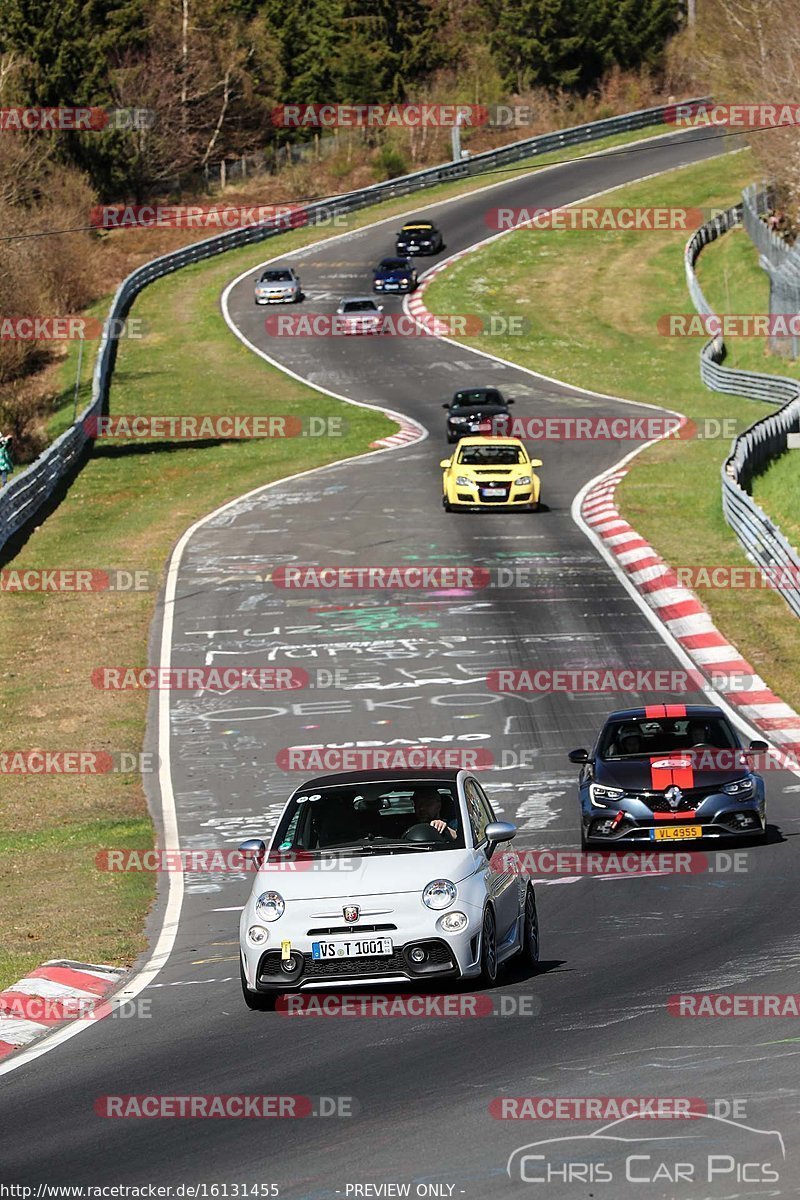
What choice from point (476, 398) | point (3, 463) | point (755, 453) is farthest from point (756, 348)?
point (3, 463)

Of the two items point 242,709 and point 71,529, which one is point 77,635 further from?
point 71,529

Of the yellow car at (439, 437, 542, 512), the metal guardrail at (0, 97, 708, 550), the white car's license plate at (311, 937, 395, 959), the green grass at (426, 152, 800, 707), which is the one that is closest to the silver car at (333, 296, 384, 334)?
the green grass at (426, 152, 800, 707)

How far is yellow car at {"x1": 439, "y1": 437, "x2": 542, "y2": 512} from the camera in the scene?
1476 inches

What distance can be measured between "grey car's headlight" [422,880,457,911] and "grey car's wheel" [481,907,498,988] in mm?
254

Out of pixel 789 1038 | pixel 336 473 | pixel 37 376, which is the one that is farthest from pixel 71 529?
pixel 789 1038

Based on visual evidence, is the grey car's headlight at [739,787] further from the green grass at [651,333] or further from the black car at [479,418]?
the black car at [479,418]

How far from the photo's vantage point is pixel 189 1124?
8.76 meters

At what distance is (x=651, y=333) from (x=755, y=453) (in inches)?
963

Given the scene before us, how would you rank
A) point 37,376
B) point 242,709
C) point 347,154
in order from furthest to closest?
point 347,154
point 37,376
point 242,709

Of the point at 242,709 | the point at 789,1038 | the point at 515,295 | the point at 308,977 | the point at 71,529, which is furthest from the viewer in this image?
the point at 515,295

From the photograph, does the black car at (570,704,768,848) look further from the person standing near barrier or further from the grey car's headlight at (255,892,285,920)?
the person standing near barrier

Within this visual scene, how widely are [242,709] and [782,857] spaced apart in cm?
1031

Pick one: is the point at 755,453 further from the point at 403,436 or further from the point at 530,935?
the point at 530,935

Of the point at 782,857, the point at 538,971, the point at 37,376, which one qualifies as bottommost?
the point at 37,376
